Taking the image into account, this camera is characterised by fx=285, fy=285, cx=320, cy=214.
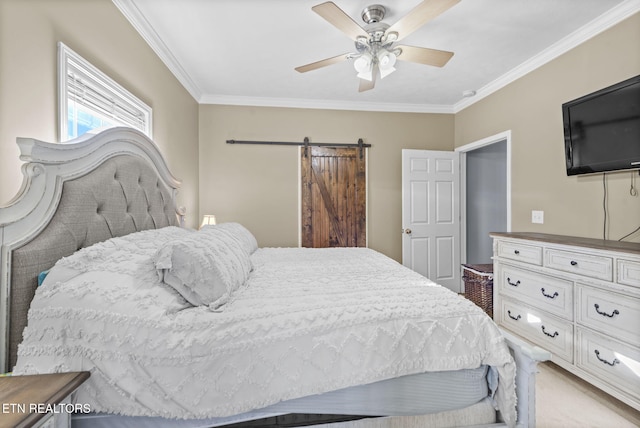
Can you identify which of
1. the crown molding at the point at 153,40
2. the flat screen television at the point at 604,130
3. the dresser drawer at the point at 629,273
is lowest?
the dresser drawer at the point at 629,273

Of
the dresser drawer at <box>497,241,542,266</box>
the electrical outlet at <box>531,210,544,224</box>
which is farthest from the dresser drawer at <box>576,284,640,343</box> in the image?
the electrical outlet at <box>531,210,544,224</box>

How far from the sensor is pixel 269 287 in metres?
1.49

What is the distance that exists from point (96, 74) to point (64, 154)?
80 centimetres

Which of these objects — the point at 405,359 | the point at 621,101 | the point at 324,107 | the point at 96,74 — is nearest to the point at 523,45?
the point at 621,101

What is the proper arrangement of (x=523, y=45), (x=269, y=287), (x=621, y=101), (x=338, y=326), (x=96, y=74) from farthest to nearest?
(x=523, y=45), (x=621, y=101), (x=96, y=74), (x=269, y=287), (x=338, y=326)

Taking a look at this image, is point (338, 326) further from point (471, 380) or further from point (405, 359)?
point (471, 380)

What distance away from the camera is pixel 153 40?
2348 millimetres

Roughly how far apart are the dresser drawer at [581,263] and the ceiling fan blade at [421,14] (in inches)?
70.3

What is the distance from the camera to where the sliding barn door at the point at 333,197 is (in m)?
3.91

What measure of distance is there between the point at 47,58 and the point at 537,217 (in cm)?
380

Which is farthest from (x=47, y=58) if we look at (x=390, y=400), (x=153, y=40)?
(x=390, y=400)

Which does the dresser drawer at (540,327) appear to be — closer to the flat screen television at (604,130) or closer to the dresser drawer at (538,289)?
the dresser drawer at (538,289)

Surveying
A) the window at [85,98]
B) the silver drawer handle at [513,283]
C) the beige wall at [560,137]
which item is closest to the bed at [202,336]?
the window at [85,98]

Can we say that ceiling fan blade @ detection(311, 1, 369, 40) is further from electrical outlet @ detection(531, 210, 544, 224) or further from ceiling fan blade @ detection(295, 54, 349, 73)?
electrical outlet @ detection(531, 210, 544, 224)
